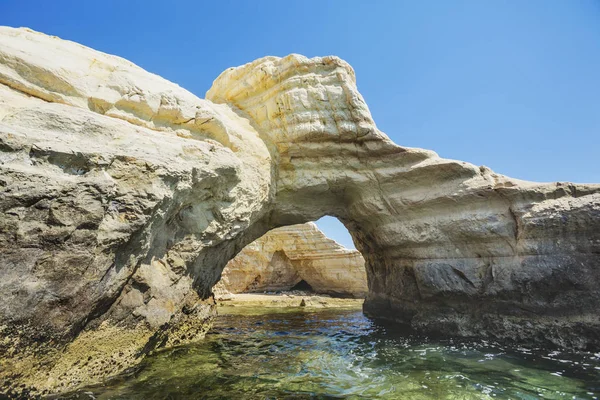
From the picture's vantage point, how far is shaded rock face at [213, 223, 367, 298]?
2692cm

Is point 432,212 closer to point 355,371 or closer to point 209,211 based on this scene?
point 355,371

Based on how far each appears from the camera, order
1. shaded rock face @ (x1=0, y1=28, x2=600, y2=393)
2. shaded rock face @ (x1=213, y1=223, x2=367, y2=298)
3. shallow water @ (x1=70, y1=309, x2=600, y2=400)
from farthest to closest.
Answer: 1. shaded rock face @ (x1=213, y1=223, x2=367, y2=298)
2. shallow water @ (x1=70, y1=309, x2=600, y2=400)
3. shaded rock face @ (x1=0, y1=28, x2=600, y2=393)

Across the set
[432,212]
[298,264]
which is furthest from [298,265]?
[432,212]

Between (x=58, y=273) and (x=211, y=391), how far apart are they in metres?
2.80

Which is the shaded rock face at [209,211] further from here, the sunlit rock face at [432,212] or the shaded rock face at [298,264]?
the shaded rock face at [298,264]

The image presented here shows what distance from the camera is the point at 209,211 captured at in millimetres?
8117

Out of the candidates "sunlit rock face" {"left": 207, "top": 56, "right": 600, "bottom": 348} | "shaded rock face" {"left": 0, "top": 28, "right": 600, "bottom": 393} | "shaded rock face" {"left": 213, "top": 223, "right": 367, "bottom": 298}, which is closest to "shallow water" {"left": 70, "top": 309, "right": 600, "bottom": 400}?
"shaded rock face" {"left": 0, "top": 28, "right": 600, "bottom": 393}

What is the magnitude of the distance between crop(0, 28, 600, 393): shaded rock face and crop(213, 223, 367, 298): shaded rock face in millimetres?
13132

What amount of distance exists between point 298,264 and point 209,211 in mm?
22304

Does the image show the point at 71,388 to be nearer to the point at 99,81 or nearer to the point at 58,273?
the point at 58,273

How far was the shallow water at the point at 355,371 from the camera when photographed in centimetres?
510

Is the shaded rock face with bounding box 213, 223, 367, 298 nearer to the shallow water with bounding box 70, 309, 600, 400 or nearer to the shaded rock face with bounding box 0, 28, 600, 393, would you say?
the shaded rock face with bounding box 0, 28, 600, 393

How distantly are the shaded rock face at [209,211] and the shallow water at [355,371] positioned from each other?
0.76m

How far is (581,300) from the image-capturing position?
25.6ft
